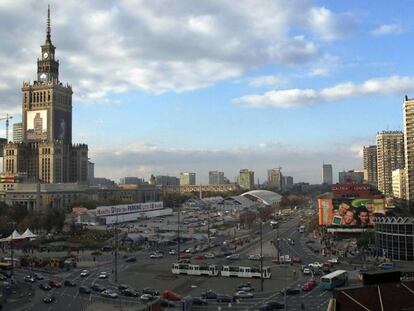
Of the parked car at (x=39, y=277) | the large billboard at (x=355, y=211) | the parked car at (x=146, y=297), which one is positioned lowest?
the parked car at (x=39, y=277)

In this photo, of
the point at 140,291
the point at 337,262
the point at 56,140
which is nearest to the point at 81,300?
the point at 140,291

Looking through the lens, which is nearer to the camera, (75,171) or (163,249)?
(163,249)

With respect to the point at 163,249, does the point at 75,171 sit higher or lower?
higher

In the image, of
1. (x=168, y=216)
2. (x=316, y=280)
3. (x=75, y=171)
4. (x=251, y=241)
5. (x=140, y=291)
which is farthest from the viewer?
(x=75, y=171)

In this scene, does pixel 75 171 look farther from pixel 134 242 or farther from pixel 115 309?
pixel 115 309

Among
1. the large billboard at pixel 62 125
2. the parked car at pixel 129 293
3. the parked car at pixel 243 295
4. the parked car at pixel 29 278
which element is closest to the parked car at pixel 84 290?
the parked car at pixel 129 293

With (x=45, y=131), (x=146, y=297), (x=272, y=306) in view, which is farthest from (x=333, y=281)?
(x=45, y=131)

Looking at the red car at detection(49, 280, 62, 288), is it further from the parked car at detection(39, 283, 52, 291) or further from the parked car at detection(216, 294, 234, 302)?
the parked car at detection(216, 294, 234, 302)

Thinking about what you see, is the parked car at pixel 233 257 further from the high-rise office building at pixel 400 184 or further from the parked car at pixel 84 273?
the high-rise office building at pixel 400 184
